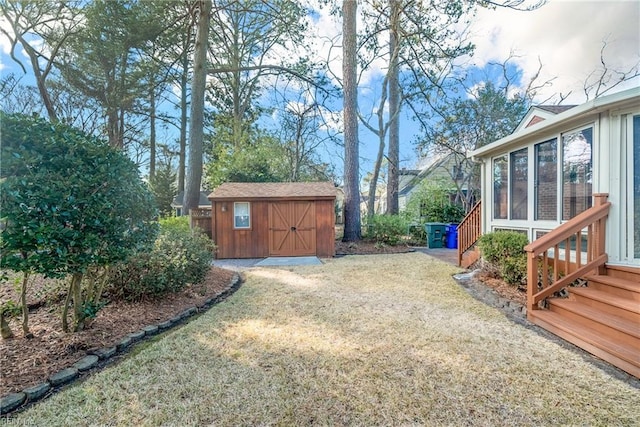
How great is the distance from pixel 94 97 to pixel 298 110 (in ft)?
29.0

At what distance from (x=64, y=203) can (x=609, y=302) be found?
5293mm

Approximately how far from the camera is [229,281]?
19.2ft

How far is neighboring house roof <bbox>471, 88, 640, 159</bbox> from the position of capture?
3.38 meters

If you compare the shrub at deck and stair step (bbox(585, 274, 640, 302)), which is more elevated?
the shrub at deck

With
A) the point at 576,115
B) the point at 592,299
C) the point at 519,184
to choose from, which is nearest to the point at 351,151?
the point at 519,184

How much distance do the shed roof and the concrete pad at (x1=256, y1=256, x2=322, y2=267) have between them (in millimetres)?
1797

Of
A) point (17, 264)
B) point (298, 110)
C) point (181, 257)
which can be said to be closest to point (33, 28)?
point (298, 110)

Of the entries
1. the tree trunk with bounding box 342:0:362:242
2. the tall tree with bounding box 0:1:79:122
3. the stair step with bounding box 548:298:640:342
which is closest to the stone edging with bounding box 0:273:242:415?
the stair step with bounding box 548:298:640:342

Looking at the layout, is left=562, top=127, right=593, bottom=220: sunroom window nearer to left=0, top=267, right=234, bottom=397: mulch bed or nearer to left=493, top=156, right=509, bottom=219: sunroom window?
left=493, top=156, right=509, bottom=219: sunroom window

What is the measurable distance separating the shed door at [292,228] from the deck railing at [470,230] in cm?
405

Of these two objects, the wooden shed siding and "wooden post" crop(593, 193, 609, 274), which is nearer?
"wooden post" crop(593, 193, 609, 274)

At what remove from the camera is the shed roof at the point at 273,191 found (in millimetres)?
8914

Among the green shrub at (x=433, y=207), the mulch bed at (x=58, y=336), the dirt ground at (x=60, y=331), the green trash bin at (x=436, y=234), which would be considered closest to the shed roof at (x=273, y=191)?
the dirt ground at (x=60, y=331)

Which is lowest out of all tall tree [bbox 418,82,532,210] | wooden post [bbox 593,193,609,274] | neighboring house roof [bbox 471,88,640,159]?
wooden post [bbox 593,193,609,274]
